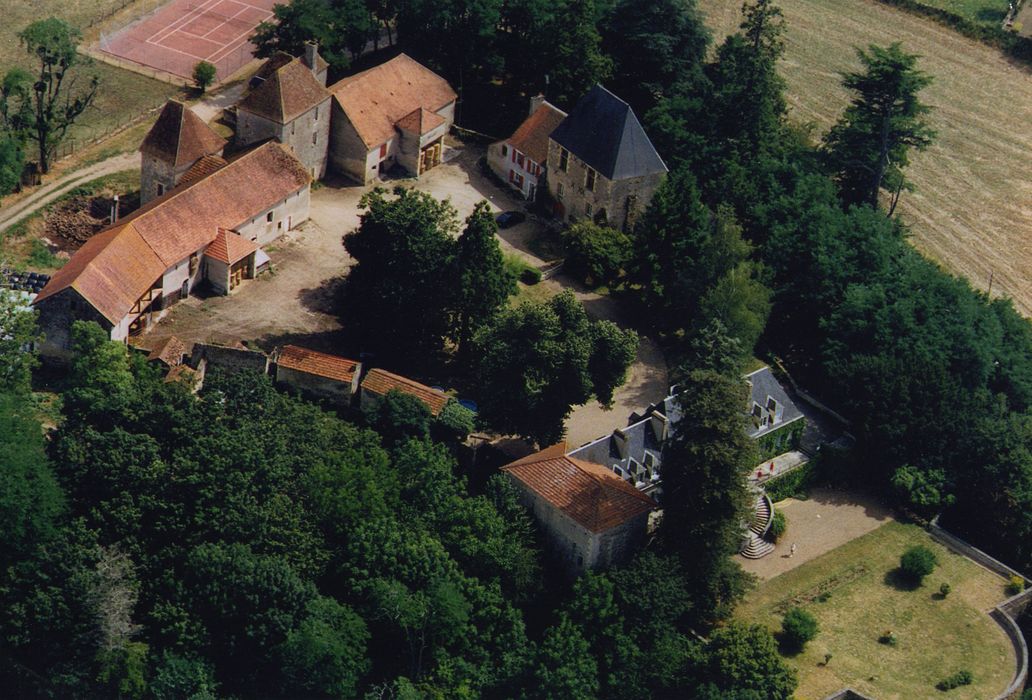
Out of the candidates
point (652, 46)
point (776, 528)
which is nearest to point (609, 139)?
point (652, 46)

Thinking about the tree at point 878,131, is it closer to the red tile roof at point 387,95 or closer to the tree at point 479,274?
the red tile roof at point 387,95

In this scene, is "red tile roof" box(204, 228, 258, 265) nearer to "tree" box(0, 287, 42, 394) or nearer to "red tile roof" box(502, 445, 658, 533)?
"tree" box(0, 287, 42, 394)

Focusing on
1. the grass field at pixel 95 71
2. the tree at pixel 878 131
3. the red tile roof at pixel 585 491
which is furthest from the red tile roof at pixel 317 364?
the tree at pixel 878 131

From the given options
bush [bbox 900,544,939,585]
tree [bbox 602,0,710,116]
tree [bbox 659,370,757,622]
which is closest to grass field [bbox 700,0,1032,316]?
tree [bbox 602,0,710,116]

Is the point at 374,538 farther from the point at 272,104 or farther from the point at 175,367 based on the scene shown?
the point at 272,104

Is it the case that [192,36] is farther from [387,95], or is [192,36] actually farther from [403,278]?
[403,278]

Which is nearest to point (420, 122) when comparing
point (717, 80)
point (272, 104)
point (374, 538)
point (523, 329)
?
point (272, 104)

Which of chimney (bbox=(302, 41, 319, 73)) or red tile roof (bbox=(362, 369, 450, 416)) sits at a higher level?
chimney (bbox=(302, 41, 319, 73))
